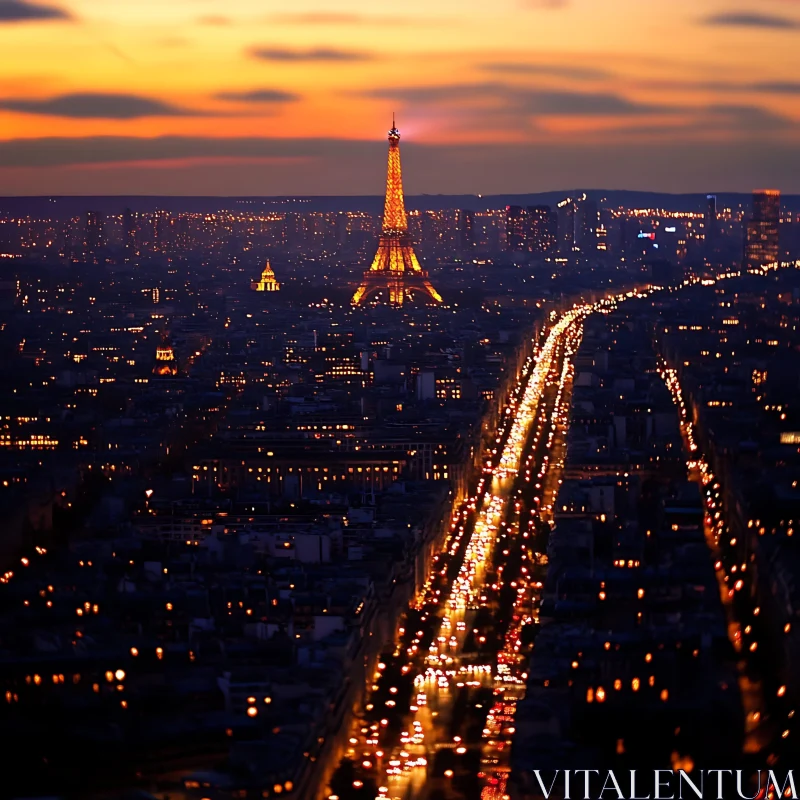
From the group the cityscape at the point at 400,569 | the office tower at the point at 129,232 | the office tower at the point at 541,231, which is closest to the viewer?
the cityscape at the point at 400,569

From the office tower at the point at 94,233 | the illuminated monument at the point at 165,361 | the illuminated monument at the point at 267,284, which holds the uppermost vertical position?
the illuminated monument at the point at 165,361

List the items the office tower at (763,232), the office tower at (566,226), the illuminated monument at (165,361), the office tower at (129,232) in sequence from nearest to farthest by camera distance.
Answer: the illuminated monument at (165,361) → the office tower at (763,232) → the office tower at (129,232) → the office tower at (566,226)

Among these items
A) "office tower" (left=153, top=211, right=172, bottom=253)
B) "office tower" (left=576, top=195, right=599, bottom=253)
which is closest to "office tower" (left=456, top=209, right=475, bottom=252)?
"office tower" (left=576, top=195, right=599, bottom=253)

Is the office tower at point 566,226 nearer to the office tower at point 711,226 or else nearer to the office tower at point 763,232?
the office tower at point 711,226

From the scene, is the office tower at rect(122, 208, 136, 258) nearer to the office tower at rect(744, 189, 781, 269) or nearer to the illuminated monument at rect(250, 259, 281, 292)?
the illuminated monument at rect(250, 259, 281, 292)

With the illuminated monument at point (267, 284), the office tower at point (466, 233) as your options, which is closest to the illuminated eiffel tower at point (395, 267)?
the illuminated monument at point (267, 284)

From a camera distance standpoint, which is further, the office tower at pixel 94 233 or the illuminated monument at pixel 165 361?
the office tower at pixel 94 233

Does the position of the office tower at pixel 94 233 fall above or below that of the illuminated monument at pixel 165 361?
below
